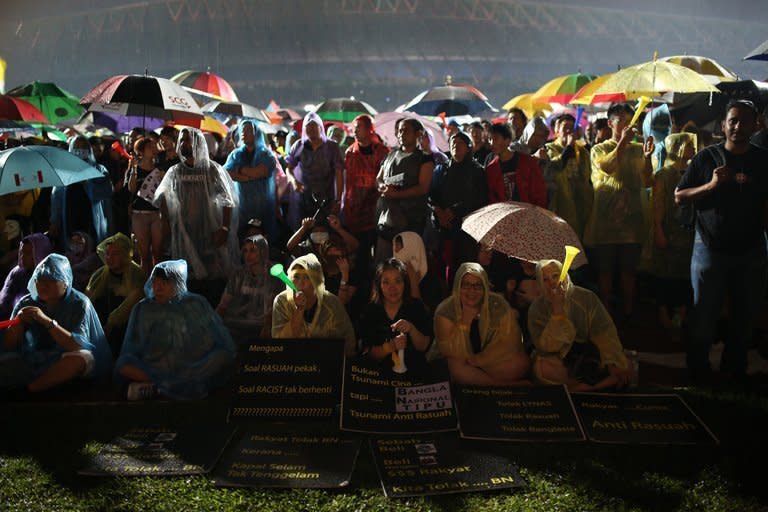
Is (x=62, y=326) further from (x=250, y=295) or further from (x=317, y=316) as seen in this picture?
(x=317, y=316)

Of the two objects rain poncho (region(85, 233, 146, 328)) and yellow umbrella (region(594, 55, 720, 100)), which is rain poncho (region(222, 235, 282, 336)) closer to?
rain poncho (region(85, 233, 146, 328))

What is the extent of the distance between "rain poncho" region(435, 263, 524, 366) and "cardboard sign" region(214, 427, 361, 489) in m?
1.06

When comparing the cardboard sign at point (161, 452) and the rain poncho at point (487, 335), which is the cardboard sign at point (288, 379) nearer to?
the cardboard sign at point (161, 452)

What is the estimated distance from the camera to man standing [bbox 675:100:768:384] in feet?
15.2

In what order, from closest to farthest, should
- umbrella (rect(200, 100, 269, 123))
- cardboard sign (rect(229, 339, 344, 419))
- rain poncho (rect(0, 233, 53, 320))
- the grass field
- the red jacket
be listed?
the grass field, cardboard sign (rect(229, 339, 344, 419)), rain poncho (rect(0, 233, 53, 320)), the red jacket, umbrella (rect(200, 100, 269, 123))

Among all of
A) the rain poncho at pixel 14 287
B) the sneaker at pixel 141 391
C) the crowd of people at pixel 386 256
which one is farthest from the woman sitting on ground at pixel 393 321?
the rain poncho at pixel 14 287

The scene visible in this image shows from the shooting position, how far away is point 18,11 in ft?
112

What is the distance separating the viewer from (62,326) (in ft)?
16.6

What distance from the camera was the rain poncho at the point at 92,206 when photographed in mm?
7262

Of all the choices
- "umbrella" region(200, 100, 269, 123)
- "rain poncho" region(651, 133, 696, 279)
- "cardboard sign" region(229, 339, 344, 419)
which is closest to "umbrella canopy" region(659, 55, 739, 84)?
"rain poncho" region(651, 133, 696, 279)

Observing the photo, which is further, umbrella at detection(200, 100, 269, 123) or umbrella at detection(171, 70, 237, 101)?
umbrella at detection(200, 100, 269, 123)

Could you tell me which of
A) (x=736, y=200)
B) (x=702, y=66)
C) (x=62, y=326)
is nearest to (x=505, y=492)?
(x=736, y=200)

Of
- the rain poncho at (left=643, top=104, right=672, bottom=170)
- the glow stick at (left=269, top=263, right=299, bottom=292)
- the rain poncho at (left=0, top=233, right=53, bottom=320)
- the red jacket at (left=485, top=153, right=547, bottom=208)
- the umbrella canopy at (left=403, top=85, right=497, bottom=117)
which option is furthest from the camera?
the umbrella canopy at (left=403, top=85, right=497, bottom=117)

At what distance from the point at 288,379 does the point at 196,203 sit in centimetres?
240
